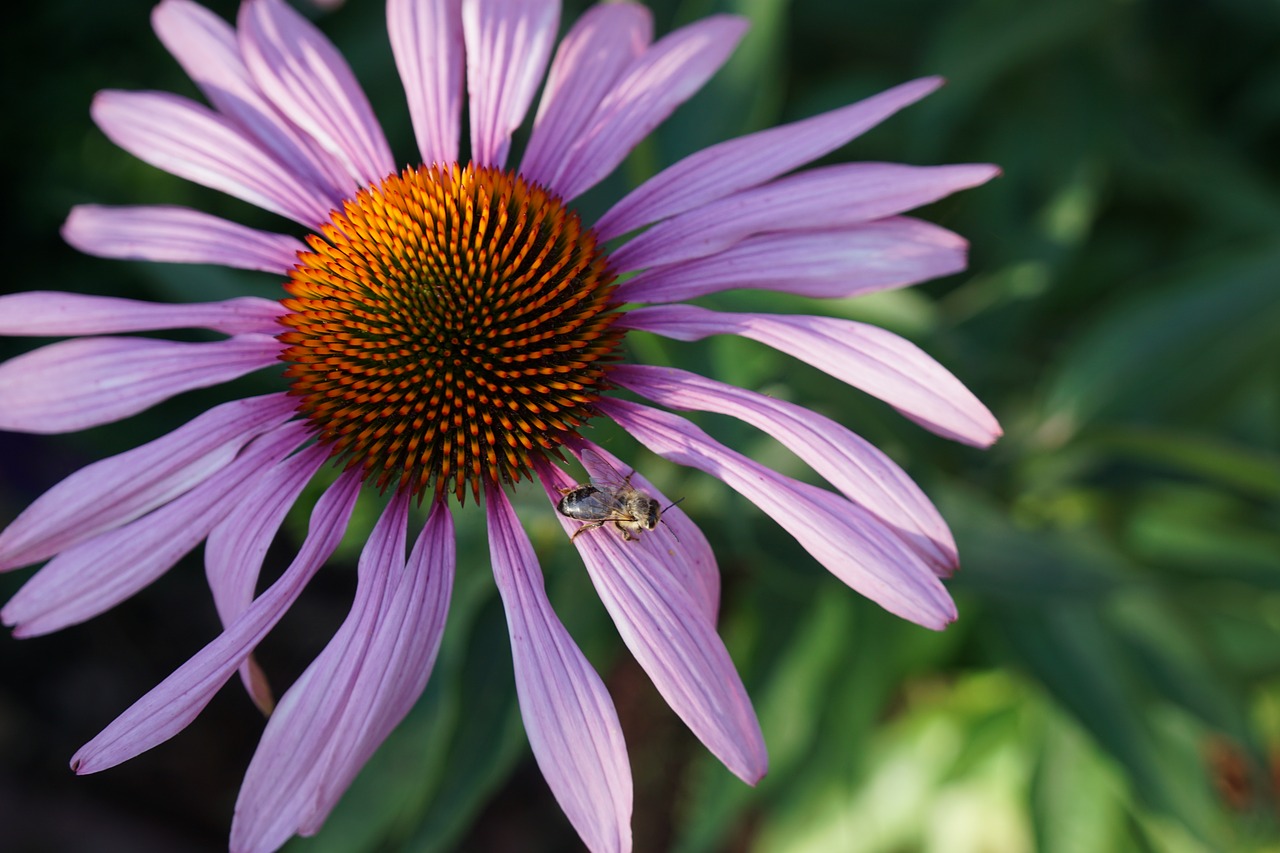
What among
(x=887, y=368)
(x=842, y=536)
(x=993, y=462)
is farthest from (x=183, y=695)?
(x=993, y=462)

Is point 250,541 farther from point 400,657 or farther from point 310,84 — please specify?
point 310,84

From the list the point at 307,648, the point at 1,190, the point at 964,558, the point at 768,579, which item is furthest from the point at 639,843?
the point at 1,190

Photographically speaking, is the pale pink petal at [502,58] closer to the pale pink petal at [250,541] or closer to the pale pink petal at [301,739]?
the pale pink petal at [250,541]

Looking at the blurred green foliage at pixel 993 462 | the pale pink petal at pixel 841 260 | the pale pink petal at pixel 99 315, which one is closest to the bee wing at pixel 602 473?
the blurred green foliage at pixel 993 462

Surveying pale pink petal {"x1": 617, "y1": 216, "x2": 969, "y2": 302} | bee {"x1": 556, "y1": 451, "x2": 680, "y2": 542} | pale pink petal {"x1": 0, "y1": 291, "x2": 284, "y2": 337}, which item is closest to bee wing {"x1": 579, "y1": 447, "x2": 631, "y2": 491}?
bee {"x1": 556, "y1": 451, "x2": 680, "y2": 542}

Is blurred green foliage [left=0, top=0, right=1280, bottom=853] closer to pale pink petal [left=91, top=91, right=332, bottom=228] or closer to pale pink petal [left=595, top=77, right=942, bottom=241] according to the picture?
pale pink petal [left=595, top=77, right=942, bottom=241]
